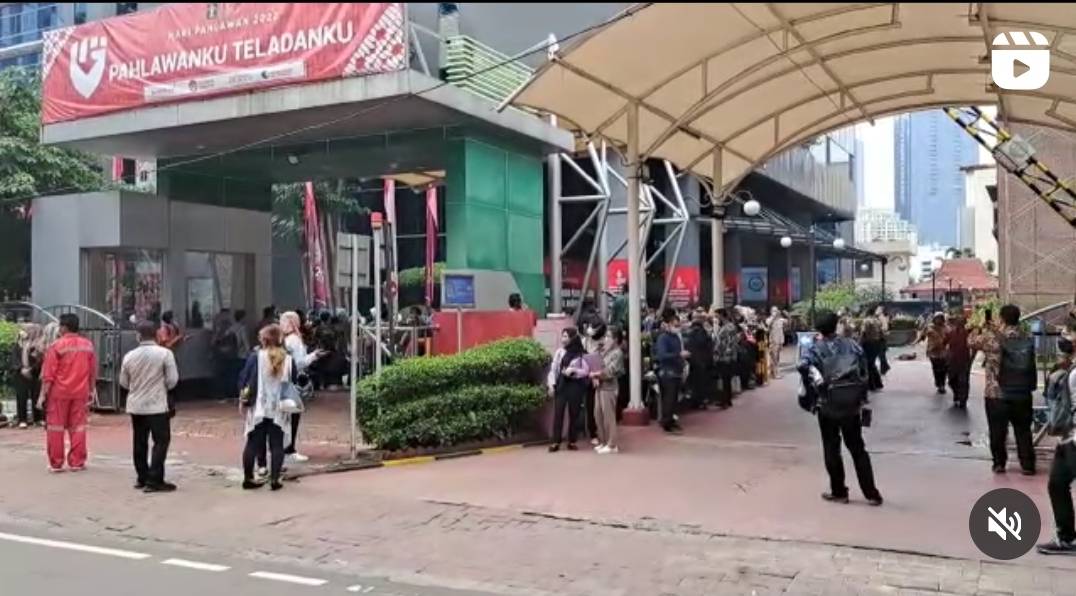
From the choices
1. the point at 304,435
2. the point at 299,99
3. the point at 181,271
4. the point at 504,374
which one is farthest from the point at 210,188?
the point at 504,374

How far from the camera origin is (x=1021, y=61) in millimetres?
11516

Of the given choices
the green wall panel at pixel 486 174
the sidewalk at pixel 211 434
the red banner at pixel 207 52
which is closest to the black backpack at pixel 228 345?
the sidewalk at pixel 211 434

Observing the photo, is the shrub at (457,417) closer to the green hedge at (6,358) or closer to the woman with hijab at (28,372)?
the woman with hijab at (28,372)

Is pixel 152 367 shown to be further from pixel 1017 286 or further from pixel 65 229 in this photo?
pixel 1017 286

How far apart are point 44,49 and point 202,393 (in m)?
6.68

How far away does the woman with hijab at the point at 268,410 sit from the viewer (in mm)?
9570

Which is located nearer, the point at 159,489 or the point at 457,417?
the point at 159,489

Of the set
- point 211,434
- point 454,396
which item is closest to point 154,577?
point 454,396

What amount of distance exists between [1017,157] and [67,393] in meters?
13.3

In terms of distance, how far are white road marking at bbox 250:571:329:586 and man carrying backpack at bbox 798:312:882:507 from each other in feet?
14.8

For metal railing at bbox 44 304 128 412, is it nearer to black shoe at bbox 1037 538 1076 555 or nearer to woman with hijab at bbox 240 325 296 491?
woman with hijab at bbox 240 325 296 491

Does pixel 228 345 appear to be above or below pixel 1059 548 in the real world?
above

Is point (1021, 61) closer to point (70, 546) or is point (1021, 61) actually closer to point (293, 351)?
point (293, 351)

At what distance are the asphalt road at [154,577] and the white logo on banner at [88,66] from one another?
10.8m
